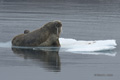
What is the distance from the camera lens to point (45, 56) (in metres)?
19.1

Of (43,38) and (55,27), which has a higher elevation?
(55,27)

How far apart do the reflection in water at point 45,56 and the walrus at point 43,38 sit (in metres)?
0.69

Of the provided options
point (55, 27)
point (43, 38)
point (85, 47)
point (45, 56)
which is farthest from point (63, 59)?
point (55, 27)

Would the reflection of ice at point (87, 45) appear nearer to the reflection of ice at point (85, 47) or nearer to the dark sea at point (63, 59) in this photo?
the reflection of ice at point (85, 47)

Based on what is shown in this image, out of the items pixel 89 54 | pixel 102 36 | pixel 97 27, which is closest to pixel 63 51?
pixel 89 54

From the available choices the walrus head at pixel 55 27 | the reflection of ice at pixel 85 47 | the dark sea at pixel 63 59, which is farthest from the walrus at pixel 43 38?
the dark sea at pixel 63 59

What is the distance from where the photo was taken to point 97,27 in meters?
28.4

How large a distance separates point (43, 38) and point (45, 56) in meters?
2.26

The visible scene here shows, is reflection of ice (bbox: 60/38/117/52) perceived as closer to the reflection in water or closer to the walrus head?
the walrus head

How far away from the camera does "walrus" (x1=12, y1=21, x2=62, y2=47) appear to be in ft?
69.2

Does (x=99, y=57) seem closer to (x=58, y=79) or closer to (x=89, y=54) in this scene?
(x=89, y=54)

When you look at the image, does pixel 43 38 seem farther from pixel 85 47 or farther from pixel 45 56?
pixel 45 56

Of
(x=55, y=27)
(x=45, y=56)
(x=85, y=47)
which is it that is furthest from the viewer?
(x=55, y=27)

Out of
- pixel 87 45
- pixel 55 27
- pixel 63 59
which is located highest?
pixel 55 27
